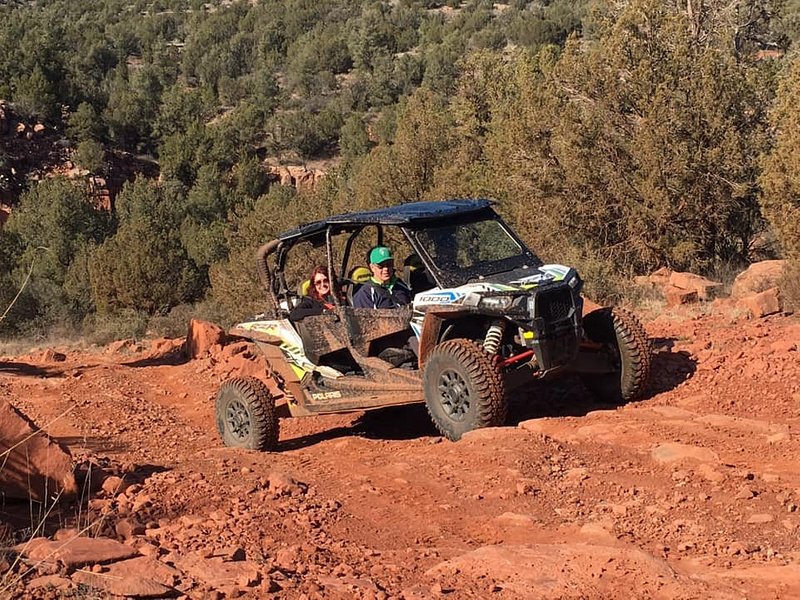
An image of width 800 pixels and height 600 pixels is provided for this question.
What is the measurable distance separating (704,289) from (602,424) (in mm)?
7495

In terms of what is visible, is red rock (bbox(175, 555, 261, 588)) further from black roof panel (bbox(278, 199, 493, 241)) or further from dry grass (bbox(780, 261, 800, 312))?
dry grass (bbox(780, 261, 800, 312))

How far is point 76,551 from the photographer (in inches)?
172

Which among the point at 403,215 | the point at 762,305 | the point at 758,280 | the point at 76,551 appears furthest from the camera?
the point at 758,280

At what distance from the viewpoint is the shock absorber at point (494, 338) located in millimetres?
7609

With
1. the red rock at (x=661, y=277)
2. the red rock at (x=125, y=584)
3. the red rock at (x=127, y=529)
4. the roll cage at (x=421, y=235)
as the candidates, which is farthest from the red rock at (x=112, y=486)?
the red rock at (x=661, y=277)

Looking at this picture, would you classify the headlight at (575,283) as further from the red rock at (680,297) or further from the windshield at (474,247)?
the red rock at (680,297)

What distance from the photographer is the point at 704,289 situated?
1435 cm

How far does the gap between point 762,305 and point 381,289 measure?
18.7 feet

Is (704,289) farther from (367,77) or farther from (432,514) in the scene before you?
(367,77)

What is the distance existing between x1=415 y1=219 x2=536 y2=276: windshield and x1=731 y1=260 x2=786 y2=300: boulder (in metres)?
6.31

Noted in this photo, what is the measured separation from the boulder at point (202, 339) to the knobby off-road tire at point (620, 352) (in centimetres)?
794

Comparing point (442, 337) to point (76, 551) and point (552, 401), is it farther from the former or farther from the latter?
point (76, 551)

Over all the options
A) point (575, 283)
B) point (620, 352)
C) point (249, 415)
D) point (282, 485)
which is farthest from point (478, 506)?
point (249, 415)

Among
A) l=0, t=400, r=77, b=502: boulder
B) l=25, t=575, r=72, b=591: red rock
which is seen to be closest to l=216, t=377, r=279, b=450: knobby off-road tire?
l=0, t=400, r=77, b=502: boulder
